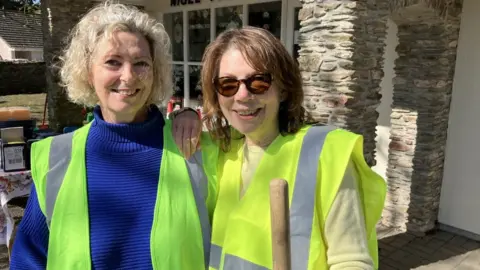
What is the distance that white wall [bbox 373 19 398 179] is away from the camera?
5.16 metres

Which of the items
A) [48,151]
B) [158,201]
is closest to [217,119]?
[158,201]

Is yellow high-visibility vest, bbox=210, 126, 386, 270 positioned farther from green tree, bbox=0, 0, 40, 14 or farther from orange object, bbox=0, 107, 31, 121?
green tree, bbox=0, 0, 40, 14

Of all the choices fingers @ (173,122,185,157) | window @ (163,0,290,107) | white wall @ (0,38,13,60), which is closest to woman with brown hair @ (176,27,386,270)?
fingers @ (173,122,185,157)

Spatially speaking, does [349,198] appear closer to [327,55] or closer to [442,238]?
[327,55]

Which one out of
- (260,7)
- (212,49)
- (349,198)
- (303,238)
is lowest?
(303,238)

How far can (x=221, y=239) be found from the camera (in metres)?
1.41

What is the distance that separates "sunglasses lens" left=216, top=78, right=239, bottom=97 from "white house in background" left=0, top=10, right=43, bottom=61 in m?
31.9

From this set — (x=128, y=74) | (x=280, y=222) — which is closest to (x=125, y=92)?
(x=128, y=74)

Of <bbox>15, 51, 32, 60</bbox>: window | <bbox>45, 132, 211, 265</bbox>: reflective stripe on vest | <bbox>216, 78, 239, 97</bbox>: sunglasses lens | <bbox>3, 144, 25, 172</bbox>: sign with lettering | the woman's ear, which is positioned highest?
<bbox>15, 51, 32, 60</bbox>: window

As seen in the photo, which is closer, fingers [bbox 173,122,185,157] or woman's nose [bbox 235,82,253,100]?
woman's nose [bbox 235,82,253,100]

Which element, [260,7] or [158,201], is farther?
[260,7]

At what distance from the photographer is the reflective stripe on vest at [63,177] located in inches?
54.4

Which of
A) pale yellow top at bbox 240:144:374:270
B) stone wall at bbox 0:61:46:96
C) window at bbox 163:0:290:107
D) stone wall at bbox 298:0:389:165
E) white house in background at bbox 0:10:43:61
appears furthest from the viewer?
white house in background at bbox 0:10:43:61

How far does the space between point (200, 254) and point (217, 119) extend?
20.1 inches
